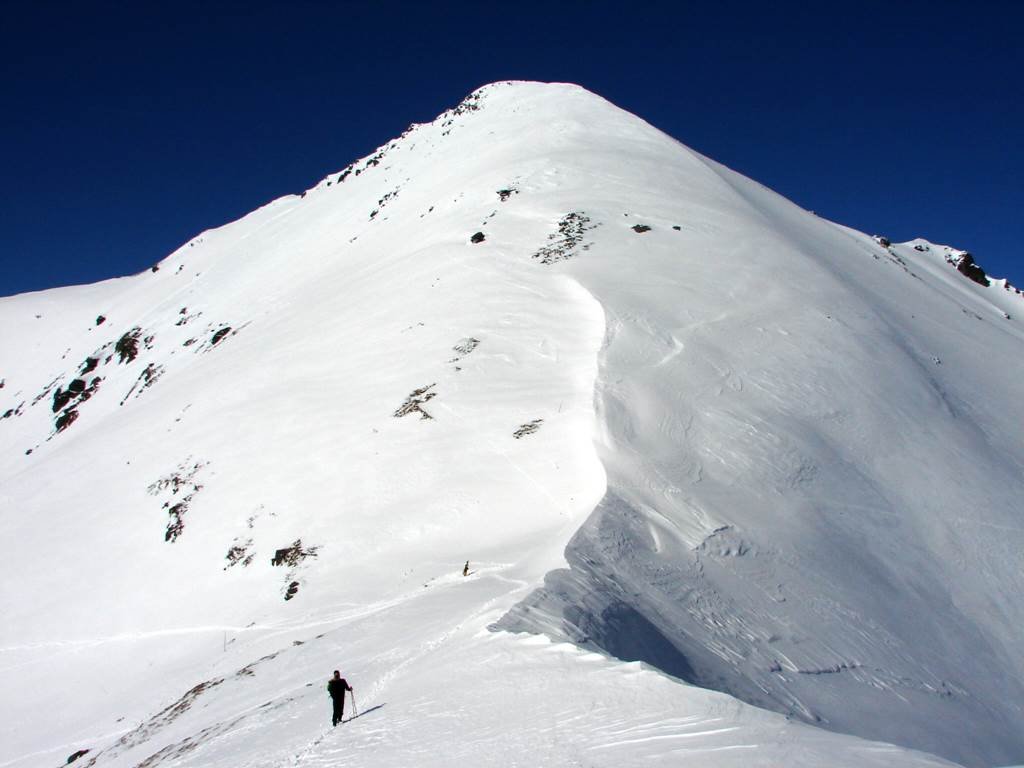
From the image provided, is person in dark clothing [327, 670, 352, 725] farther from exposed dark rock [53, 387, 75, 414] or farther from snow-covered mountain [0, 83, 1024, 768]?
exposed dark rock [53, 387, 75, 414]

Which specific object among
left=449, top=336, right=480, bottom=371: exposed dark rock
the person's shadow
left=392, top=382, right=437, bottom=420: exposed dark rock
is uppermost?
left=449, top=336, right=480, bottom=371: exposed dark rock

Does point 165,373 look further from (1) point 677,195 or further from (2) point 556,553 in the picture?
(2) point 556,553

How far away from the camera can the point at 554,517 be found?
59.5 feet

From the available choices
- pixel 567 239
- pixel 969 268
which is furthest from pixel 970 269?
pixel 567 239

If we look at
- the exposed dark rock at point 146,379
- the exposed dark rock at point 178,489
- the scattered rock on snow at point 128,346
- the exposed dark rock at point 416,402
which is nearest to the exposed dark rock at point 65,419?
the exposed dark rock at point 146,379

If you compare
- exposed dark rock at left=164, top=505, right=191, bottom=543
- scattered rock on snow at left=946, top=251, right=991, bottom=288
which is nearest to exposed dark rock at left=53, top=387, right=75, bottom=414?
exposed dark rock at left=164, top=505, right=191, bottom=543

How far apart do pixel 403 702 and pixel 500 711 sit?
1.83m

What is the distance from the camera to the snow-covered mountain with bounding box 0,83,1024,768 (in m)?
10.7

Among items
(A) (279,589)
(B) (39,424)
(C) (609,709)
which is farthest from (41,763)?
(B) (39,424)

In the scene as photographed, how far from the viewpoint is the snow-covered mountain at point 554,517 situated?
10.7 m

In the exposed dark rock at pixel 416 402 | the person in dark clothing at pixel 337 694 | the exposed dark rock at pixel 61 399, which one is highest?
the exposed dark rock at pixel 61 399

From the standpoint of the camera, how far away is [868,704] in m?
12.7

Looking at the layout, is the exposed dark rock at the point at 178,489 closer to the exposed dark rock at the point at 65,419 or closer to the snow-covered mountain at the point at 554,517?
the snow-covered mountain at the point at 554,517

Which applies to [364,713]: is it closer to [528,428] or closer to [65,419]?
[528,428]
